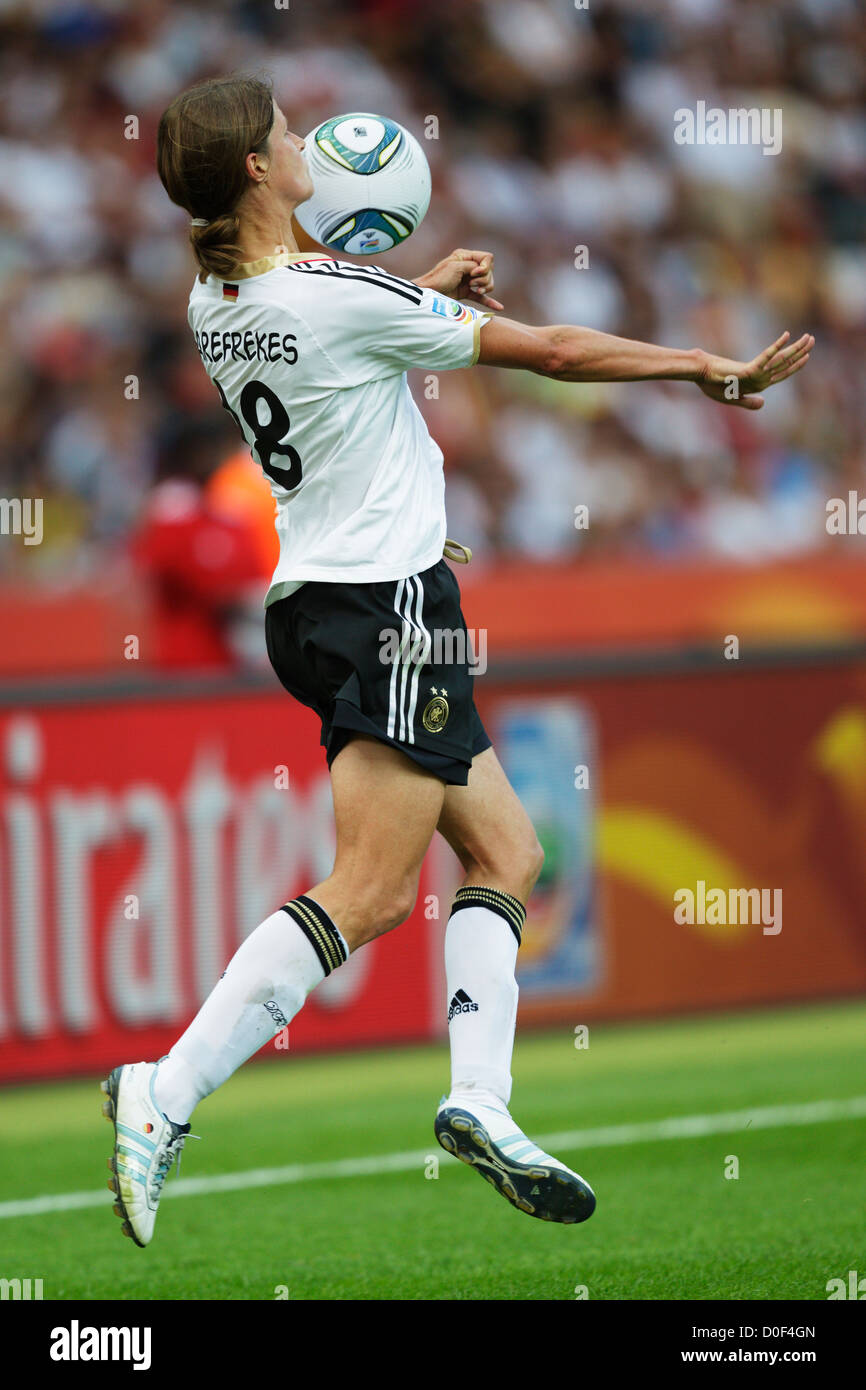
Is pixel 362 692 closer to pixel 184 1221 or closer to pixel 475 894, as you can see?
pixel 475 894

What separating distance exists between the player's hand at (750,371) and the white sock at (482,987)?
1239 mm

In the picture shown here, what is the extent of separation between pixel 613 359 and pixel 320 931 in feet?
4.60

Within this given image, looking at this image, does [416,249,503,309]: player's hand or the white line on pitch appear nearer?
[416,249,503,309]: player's hand

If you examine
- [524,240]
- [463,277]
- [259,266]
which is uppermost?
[524,240]

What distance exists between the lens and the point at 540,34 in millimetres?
13977

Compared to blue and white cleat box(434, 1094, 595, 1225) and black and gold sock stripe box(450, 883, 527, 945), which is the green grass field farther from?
black and gold sock stripe box(450, 883, 527, 945)

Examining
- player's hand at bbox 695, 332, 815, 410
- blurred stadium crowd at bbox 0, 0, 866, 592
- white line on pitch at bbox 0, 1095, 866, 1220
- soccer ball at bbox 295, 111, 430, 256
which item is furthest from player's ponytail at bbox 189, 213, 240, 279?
blurred stadium crowd at bbox 0, 0, 866, 592

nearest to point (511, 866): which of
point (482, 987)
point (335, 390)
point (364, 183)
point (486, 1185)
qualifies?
point (482, 987)

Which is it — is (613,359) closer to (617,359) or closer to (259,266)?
(617,359)

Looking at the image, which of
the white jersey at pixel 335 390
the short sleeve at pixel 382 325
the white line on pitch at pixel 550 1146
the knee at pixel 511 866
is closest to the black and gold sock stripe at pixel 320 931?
the knee at pixel 511 866

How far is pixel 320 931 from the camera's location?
14.2 feet

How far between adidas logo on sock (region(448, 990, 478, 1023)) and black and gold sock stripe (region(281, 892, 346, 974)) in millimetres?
373

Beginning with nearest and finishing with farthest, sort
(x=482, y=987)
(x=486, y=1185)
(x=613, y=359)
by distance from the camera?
(x=613, y=359), (x=482, y=987), (x=486, y=1185)

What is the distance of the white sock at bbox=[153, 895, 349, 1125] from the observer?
4.29 m
